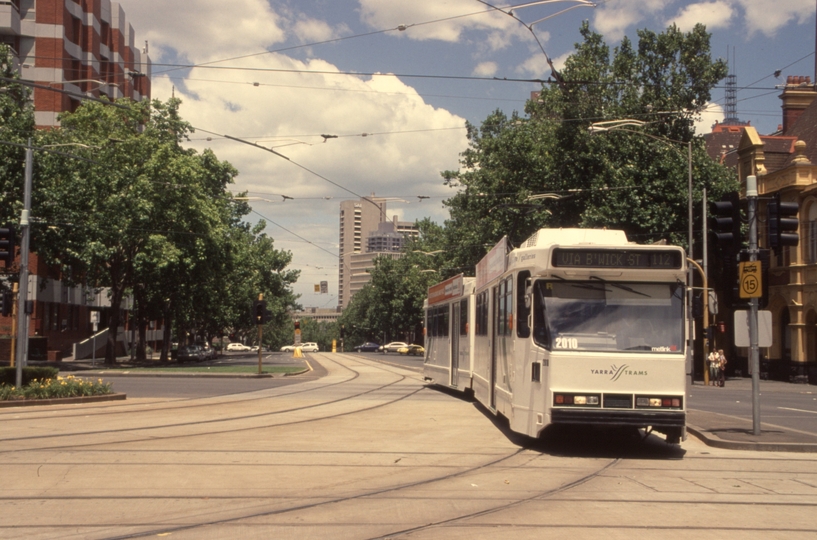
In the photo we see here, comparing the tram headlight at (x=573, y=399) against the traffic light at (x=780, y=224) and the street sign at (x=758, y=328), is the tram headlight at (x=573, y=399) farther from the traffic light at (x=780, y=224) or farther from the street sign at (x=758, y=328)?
the traffic light at (x=780, y=224)

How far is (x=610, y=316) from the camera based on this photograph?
12.0 m

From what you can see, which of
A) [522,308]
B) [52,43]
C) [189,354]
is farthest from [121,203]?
[522,308]

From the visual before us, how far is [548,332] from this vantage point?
1193 cm

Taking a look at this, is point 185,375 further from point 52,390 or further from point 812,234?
point 812,234

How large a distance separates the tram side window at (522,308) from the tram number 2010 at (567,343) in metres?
0.55

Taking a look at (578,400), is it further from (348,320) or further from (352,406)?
(348,320)

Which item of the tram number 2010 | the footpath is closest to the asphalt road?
the footpath

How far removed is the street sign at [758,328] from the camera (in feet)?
47.6

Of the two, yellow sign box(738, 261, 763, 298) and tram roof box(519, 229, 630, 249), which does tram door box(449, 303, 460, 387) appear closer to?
tram roof box(519, 229, 630, 249)

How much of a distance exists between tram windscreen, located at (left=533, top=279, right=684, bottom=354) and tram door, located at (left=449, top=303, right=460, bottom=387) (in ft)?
33.2

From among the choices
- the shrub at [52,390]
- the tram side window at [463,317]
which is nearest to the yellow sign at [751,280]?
the tram side window at [463,317]

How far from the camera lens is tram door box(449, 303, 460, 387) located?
22.3m

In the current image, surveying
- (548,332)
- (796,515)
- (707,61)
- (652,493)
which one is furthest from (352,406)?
(707,61)

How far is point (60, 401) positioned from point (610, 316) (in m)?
13.4
